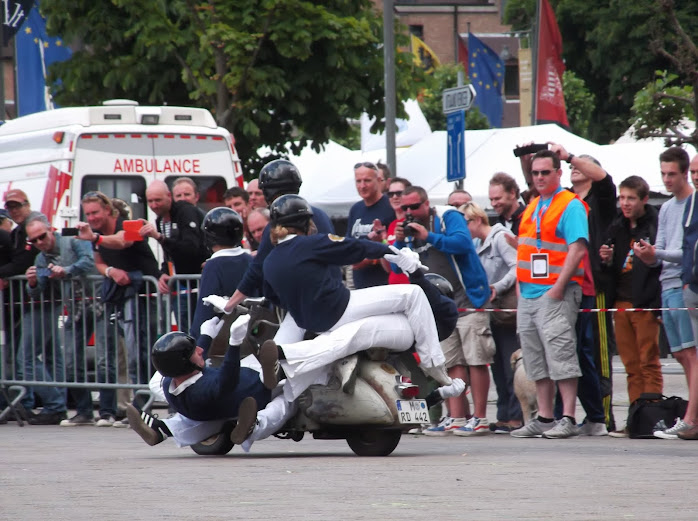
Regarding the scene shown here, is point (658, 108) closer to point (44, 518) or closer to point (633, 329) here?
point (633, 329)

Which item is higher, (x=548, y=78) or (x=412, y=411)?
(x=548, y=78)

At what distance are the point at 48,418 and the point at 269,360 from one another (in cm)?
511

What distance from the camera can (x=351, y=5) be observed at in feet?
73.6

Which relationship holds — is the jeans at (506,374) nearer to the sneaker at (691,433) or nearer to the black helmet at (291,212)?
the sneaker at (691,433)

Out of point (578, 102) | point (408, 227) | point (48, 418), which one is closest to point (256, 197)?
point (408, 227)

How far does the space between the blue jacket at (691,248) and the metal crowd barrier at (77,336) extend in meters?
4.01

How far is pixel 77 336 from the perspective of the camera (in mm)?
12922

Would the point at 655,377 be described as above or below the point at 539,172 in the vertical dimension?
below

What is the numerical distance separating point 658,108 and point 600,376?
10.2 metres

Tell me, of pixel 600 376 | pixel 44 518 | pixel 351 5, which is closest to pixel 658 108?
pixel 351 5

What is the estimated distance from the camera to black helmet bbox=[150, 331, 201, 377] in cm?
913

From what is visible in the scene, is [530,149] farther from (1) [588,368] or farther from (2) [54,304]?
(2) [54,304]

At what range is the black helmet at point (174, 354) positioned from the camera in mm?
9133

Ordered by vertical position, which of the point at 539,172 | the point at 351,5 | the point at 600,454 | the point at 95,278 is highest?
the point at 351,5
